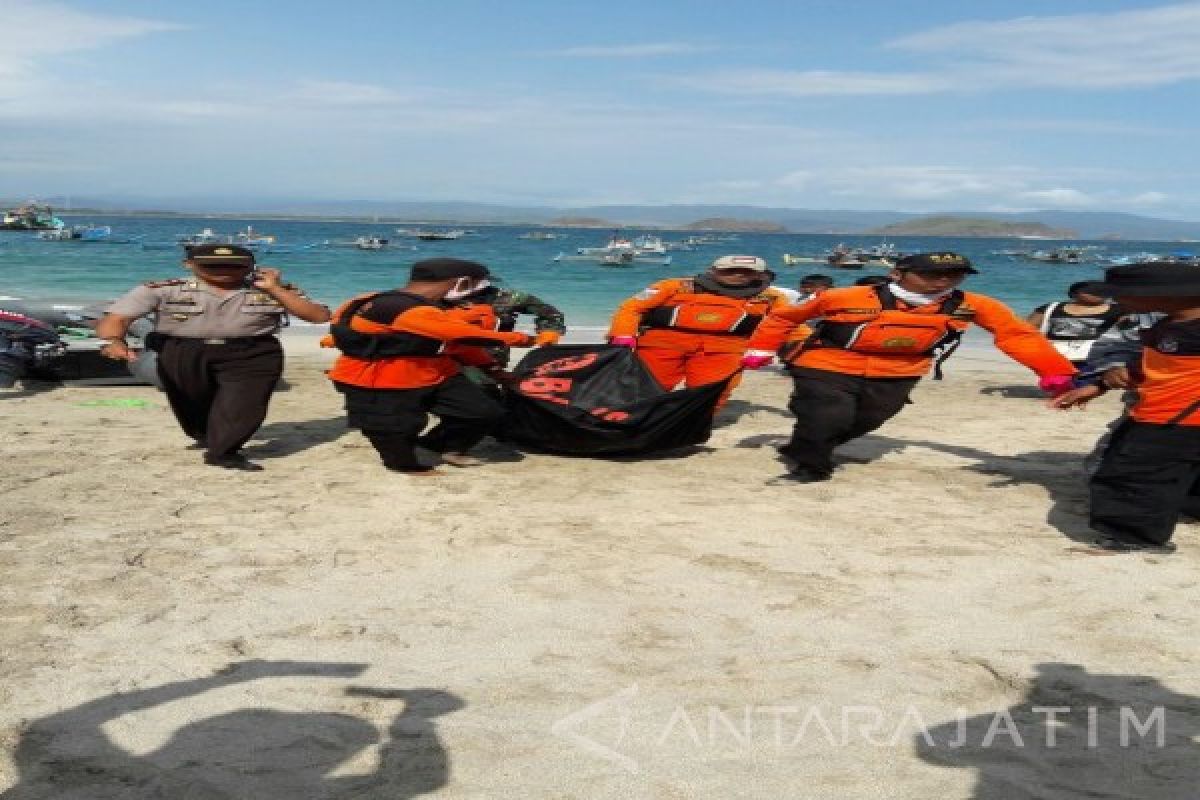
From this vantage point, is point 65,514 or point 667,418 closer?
point 65,514

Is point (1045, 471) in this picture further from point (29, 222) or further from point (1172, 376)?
point (29, 222)

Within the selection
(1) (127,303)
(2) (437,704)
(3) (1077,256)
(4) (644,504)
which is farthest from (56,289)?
(3) (1077,256)

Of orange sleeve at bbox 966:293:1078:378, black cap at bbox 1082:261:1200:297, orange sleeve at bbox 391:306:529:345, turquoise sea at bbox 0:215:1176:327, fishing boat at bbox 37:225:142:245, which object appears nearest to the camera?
black cap at bbox 1082:261:1200:297

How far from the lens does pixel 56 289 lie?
87.2 feet

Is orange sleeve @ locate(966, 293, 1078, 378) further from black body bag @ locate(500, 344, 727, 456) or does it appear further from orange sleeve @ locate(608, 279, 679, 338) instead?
orange sleeve @ locate(608, 279, 679, 338)

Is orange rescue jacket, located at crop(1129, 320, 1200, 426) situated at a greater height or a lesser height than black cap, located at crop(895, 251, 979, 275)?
lesser

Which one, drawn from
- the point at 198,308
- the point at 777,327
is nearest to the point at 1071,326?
the point at 777,327

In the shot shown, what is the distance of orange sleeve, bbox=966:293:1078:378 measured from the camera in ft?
19.1

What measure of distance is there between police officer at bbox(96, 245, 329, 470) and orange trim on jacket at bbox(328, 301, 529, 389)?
39 centimetres

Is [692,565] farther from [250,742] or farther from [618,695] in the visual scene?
[250,742]

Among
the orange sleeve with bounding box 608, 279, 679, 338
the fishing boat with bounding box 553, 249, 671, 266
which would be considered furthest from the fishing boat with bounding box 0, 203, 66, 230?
the orange sleeve with bounding box 608, 279, 679, 338

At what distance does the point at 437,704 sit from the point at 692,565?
1687mm

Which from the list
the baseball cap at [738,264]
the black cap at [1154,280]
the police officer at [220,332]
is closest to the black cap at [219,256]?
the police officer at [220,332]

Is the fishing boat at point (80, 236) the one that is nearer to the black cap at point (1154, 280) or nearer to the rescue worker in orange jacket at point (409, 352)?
the rescue worker in orange jacket at point (409, 352)
